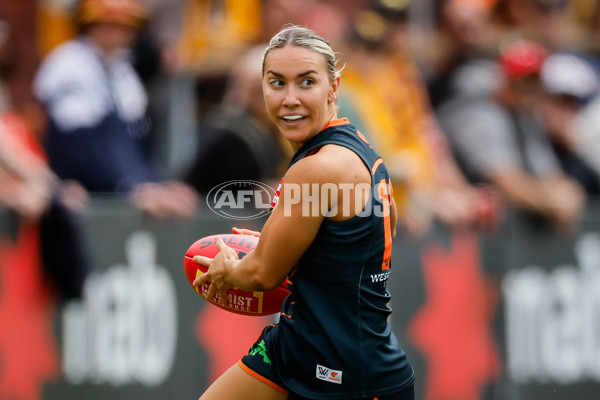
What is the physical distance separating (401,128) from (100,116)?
2.55 meters

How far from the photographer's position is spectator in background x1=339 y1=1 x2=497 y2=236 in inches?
324

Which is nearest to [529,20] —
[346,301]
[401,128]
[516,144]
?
[516,144]

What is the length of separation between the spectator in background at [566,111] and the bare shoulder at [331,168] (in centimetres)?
515

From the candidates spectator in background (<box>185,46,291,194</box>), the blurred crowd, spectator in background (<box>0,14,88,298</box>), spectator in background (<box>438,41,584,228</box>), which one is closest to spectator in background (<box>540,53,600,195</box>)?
the blurred crowd

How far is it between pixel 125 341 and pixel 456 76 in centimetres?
372

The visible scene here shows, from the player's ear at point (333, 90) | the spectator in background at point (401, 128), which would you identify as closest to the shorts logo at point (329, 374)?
the player's ear at point (333, 90)

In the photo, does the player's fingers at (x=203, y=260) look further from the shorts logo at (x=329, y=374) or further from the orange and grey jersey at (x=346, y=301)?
the shorts logo at (x=329, y=374)

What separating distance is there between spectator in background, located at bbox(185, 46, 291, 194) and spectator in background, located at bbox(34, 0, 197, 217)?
0.30 m

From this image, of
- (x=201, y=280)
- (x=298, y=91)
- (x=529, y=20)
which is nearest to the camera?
(x=298, y=91)

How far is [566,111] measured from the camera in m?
9.11

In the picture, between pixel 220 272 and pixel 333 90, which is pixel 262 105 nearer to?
pixel 333 90

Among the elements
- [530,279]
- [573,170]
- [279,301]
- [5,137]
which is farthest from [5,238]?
[573,170]

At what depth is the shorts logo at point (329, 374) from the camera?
422 cm

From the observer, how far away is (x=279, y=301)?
4.78m
